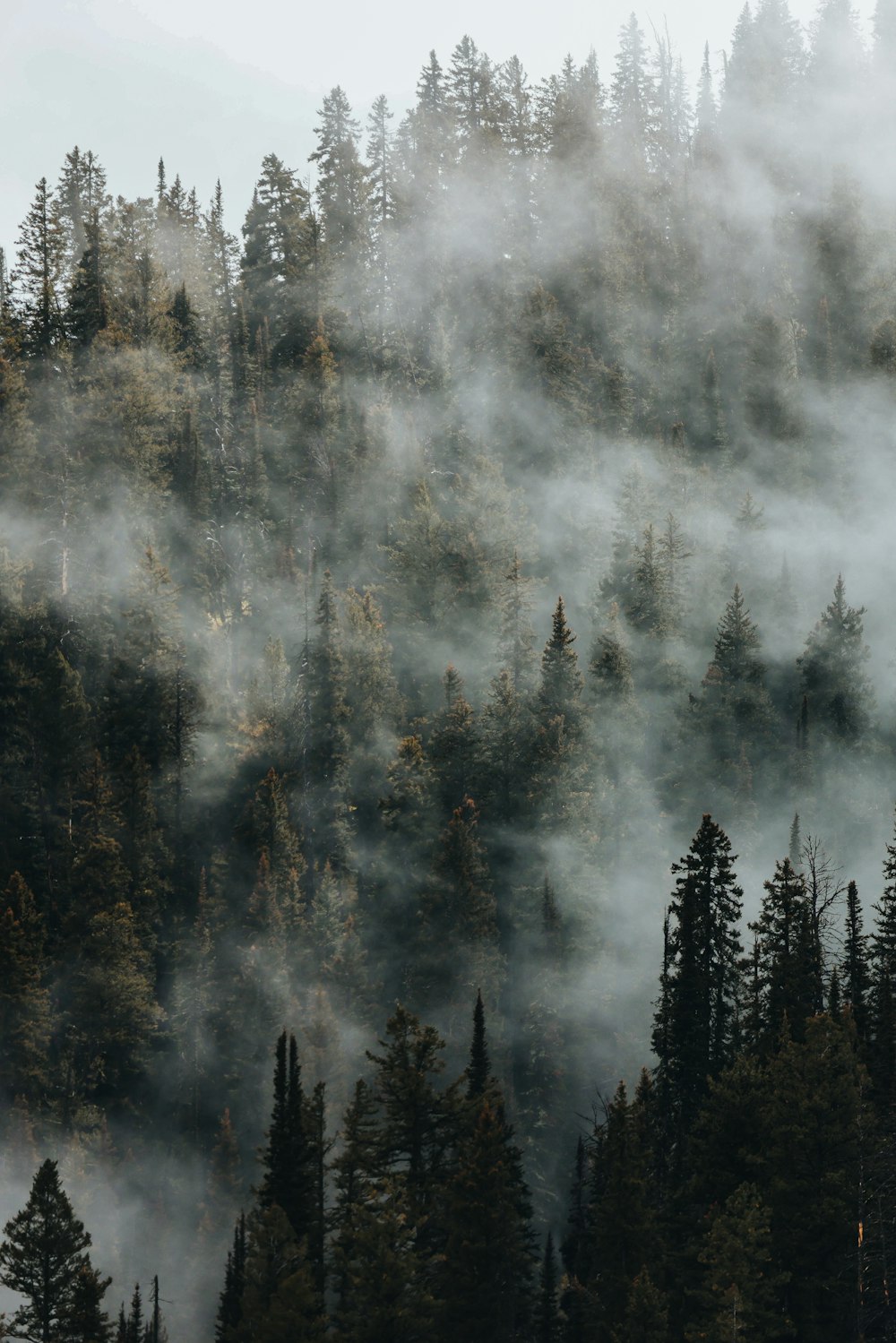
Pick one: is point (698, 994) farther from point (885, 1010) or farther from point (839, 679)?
point (839, 679)

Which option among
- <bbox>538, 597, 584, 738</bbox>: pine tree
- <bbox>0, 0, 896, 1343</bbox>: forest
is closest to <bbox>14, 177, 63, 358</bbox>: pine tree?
<bbox>0, 0, 896, 1343</bbox>: forest

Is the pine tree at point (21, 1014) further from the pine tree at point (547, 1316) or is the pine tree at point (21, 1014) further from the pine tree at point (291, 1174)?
the pine tree at point (547, 1316)

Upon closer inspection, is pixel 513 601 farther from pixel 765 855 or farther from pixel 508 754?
pixel 765 855

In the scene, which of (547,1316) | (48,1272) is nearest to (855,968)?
(547,1316)

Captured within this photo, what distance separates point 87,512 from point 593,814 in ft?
107

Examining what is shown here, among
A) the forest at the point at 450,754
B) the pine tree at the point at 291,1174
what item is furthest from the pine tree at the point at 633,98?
the pine tree at the point at 291,1174

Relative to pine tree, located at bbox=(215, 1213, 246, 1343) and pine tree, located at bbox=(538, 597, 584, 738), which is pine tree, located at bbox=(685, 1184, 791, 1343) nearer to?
pine tree, located at bbox=(215, 1213, 246, 1343)

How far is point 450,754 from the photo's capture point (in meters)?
70.2

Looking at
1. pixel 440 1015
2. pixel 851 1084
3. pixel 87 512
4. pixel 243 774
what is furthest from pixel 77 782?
pixel 851 1084

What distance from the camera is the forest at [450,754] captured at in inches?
1736

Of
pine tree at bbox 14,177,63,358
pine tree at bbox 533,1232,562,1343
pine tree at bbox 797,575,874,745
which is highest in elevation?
pine tree at bbox 14,177,63,358

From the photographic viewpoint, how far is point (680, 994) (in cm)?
5081

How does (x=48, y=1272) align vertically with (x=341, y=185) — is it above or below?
below

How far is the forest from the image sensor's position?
4409 cm
